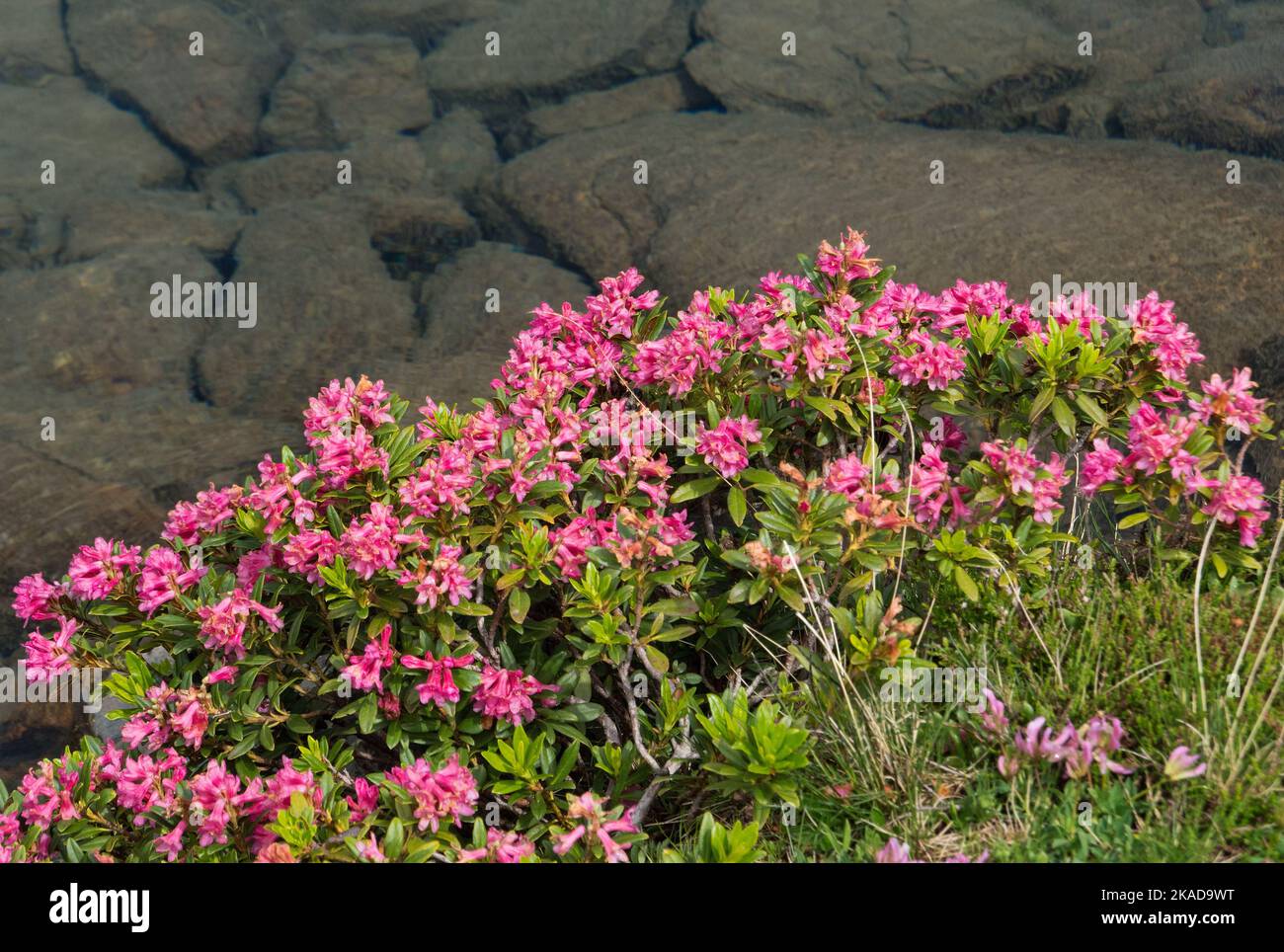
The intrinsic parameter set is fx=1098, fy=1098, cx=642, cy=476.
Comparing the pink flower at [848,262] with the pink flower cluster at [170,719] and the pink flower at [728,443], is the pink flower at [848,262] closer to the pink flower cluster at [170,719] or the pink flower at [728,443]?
the pink flower at [728,443]

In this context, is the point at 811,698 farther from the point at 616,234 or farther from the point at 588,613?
the point at 616,234

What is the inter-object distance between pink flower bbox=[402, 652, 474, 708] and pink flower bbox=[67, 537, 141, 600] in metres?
0.98

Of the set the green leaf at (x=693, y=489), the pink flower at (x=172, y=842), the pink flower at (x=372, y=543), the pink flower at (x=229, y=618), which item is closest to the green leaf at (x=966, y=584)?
the green leaf at (x=693, y=489)

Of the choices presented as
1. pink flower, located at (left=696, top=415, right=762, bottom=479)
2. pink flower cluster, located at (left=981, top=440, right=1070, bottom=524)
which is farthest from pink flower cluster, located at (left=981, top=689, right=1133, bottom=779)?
pink flower, located at (left=696, top=415, right=762, bottom=479)

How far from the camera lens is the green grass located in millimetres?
2715

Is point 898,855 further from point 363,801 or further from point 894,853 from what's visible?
point 363,801

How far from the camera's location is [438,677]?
Answer: 3088 millimetres

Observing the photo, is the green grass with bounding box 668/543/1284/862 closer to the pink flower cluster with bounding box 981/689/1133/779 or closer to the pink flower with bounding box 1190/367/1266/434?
the pink flower cluster with bounding box 981/689/1133/779

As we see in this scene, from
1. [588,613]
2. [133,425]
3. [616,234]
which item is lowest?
[588,613]

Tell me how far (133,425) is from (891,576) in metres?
5.54

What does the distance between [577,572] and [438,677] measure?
50 centimetres

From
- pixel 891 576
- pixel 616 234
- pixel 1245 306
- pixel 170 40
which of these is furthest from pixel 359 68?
pixel 891 576
